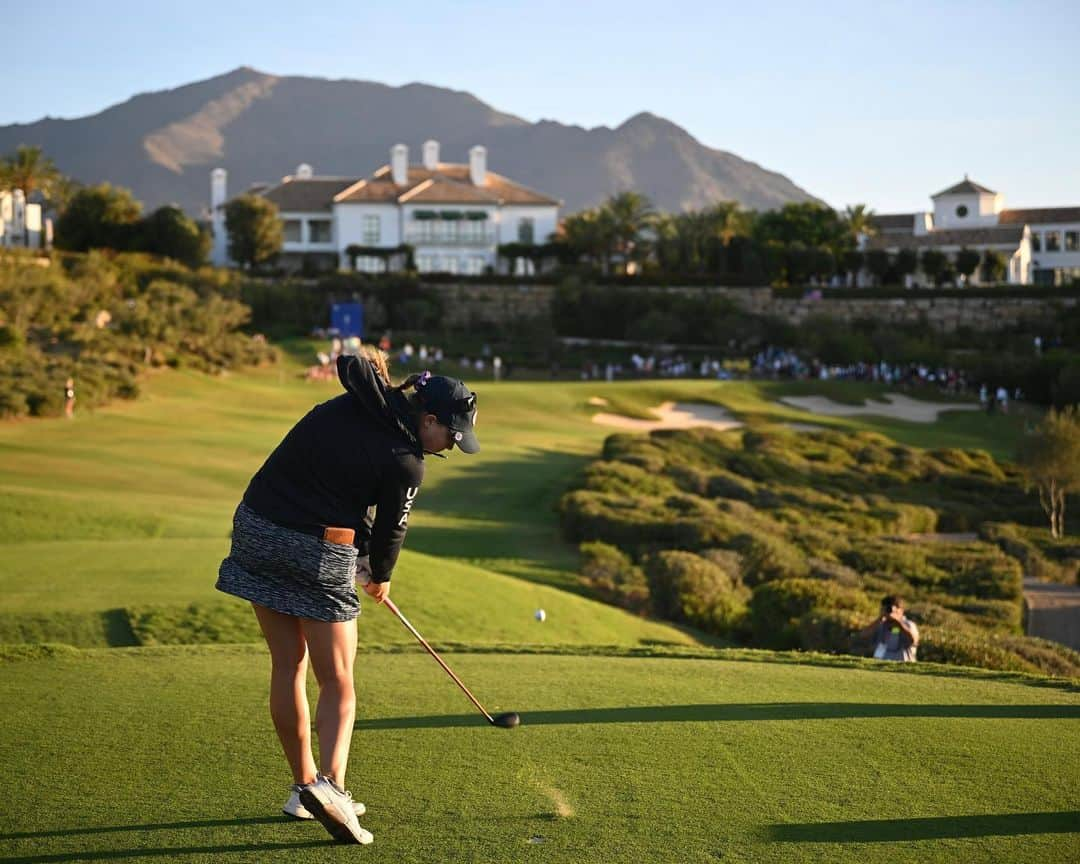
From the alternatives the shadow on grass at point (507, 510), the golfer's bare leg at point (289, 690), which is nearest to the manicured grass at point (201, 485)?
the shadow on grass at point (507, 510)

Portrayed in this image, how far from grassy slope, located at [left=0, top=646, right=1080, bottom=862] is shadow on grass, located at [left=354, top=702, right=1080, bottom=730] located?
24 mm

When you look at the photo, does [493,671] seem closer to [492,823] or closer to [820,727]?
[820,727]

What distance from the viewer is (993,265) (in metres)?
98.8

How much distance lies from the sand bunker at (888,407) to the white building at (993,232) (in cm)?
4009

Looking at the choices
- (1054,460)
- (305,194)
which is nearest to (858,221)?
(305,194)

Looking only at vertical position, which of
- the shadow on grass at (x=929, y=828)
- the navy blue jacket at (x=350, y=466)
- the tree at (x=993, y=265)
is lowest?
the shadow on grass at (x=929, y=828)

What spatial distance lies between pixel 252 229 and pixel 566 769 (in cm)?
9372

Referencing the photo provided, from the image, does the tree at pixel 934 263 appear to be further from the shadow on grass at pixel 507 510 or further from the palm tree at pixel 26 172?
the palm tree at pixel 26 172

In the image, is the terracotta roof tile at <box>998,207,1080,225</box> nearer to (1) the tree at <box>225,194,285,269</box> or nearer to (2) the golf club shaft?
(1) the tree at <box>225,194,285,269</box>

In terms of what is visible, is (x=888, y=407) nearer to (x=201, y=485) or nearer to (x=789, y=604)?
(x=201, y=485)

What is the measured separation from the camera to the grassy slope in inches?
220

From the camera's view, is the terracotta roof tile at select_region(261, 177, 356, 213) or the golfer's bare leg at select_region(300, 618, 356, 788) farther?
the terracotta roof tile at select_region(261, 177, 356, 213)

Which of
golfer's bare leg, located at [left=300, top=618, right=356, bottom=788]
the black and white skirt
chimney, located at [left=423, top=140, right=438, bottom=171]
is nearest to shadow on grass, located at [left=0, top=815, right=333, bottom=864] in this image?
golfer's bare leg, located at [left=300, top=618, right=356, bottom=788]

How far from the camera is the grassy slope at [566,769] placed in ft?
18.3
